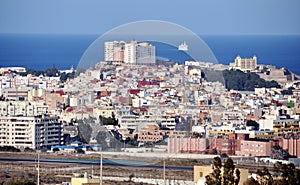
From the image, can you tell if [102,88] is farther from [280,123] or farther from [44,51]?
[44,51]

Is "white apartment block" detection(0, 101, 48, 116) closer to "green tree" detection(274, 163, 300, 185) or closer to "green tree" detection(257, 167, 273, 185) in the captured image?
"green tree" detection(274, 163, 300, 185)

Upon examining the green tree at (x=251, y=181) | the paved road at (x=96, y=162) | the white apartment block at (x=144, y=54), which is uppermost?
the white apartment block at (x=144, y=54)

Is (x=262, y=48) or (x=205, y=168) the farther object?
(x=262, y=48)

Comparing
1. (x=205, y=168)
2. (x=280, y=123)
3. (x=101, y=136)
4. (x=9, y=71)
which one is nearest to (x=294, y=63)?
(x=9, y=71)

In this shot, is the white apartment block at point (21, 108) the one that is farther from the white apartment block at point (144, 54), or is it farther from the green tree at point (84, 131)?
the white apartment block at point (144, 54)

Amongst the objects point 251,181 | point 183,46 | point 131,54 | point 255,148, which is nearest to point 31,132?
point 131,54

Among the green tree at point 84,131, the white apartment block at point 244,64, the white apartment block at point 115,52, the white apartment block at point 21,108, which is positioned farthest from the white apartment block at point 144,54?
the white apartment block at point 244,64
